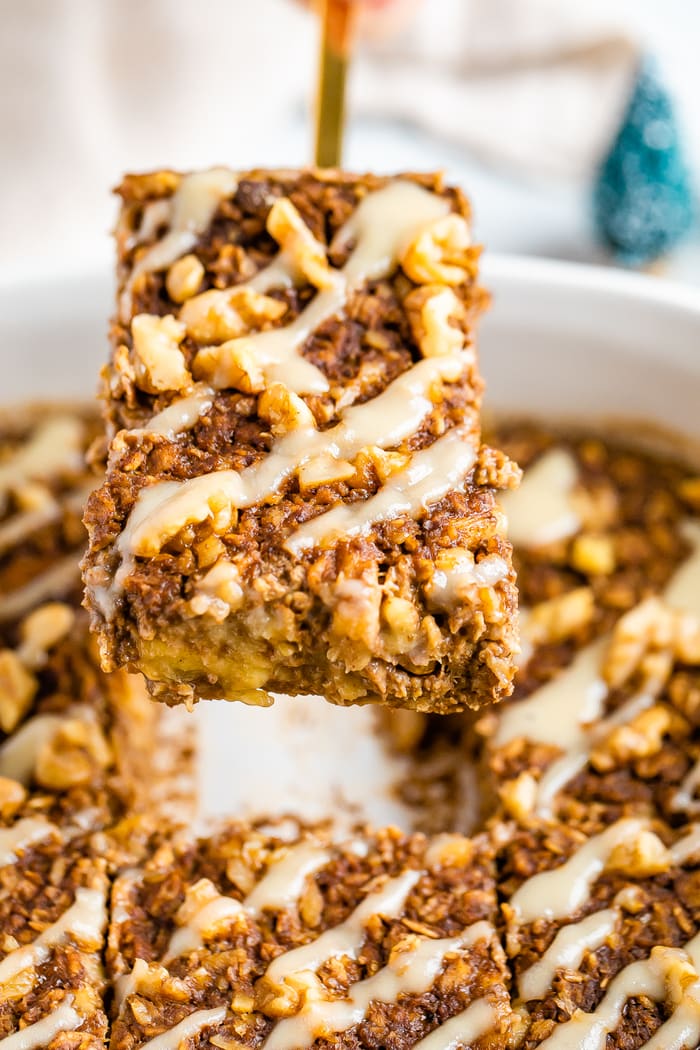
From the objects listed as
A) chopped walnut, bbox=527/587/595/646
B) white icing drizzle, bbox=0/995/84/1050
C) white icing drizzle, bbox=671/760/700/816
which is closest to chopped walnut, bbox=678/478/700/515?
chopped walnut, bbox=527/587/595/646

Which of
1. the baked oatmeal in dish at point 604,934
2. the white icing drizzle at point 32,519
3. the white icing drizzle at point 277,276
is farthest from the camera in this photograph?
the white icing drizzle at point 32,519

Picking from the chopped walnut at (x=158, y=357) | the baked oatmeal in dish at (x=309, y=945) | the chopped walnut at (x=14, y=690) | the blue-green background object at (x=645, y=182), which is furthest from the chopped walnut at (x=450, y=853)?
the blue-green background object at (x=645, y=182)

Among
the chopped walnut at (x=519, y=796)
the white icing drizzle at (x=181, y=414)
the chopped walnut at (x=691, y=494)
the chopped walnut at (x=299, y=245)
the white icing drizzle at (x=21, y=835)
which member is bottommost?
the white icing drizzle at (x=21, y=835)

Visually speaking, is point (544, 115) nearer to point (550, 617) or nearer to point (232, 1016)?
point (550, 617)

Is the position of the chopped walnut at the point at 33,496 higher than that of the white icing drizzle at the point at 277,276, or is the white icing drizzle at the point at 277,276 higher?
the white icing drizzle at the point at 277,276

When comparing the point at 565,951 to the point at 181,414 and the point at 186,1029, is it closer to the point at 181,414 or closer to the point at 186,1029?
the point at 186,1029

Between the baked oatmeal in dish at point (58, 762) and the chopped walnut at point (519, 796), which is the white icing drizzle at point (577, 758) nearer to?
the chopped walnut at point (519, 796)

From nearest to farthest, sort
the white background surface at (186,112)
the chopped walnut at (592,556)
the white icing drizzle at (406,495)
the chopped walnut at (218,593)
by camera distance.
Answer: the chopped walnut at (218,593), the white icing drizzle at (406,495), the chopped walnut at (592,556), the white background surface at (186,112)

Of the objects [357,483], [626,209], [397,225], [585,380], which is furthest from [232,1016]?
[626,209]

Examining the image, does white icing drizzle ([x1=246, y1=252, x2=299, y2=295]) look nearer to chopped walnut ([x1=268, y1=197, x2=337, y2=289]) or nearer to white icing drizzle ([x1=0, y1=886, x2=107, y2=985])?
chopped walnut ([x1=268, y1=197, x2=337, y2=289])
